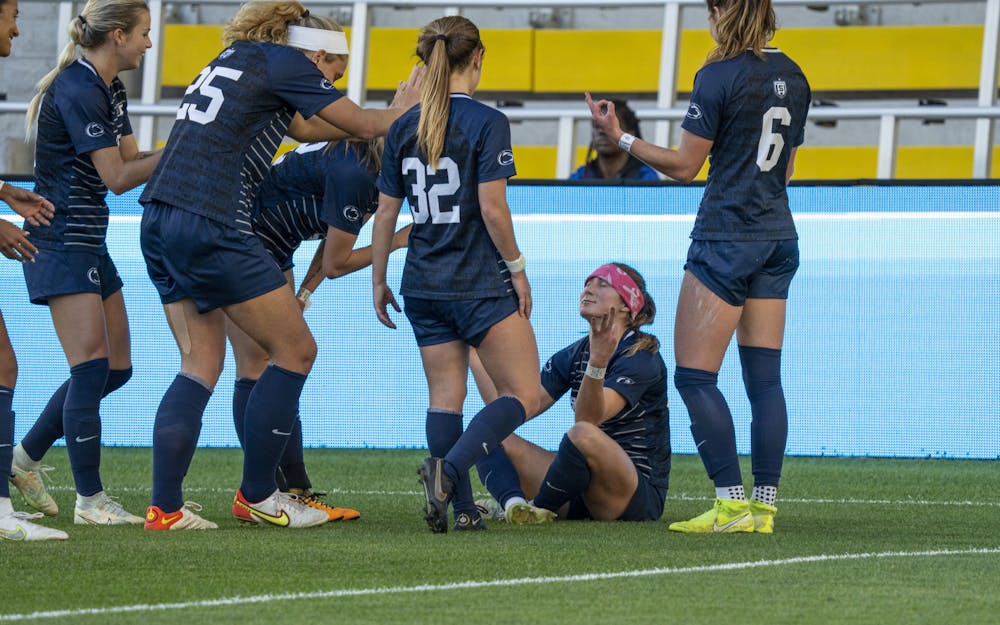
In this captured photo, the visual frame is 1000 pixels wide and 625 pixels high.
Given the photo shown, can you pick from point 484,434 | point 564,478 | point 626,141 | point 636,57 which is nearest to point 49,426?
point 484,434

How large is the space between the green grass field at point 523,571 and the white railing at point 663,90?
402cm

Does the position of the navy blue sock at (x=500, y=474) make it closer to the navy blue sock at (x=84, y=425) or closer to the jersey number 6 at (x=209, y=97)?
the navy blue sock at (x=84, y=425)

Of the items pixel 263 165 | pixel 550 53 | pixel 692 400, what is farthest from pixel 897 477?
pixel 550 53

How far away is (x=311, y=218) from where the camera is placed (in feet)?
18.6

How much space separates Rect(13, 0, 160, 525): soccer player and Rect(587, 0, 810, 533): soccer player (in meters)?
1.59

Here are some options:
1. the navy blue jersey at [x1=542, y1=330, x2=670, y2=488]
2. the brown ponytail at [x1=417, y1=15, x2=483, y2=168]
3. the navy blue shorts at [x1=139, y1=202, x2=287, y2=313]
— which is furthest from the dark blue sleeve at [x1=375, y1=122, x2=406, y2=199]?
the navy blue jersey at [x1=542, y1=330, x2=670, y2=488]

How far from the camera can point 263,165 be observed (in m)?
5.10

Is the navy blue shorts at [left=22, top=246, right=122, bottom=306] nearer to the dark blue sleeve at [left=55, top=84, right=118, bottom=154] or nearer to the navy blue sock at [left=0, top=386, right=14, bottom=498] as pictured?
the dark blue sleeve at [left=55, top=84, right=118, bottom=154]

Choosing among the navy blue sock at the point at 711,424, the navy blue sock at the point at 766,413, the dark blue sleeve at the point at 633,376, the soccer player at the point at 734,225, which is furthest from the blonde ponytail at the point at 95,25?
the navy blue sock at the point at 766,413

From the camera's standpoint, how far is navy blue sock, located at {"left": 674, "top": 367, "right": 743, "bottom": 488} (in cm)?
510

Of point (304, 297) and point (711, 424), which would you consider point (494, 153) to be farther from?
point (304, 297)

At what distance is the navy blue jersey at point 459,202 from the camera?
4.94 metres

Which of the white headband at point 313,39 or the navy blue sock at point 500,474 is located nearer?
the white headband at point 313,39

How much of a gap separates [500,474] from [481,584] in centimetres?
176
